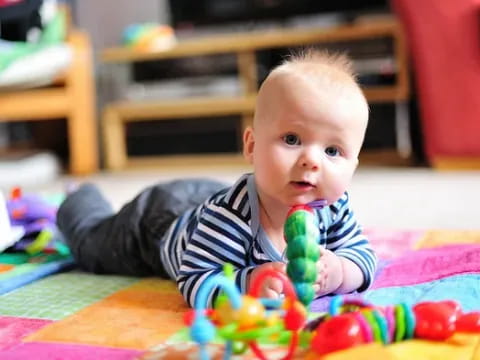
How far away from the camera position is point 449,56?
2502 millimetres

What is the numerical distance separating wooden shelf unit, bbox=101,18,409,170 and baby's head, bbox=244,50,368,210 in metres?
2.05

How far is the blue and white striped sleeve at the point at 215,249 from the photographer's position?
94cm

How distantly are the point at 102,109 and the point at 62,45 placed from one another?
0.73 metres

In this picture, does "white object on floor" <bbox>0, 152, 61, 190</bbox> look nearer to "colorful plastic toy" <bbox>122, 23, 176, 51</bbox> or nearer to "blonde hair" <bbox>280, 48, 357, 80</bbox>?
"colorful plastic toy" <bbox>122, 23, 176, 51</bbox>

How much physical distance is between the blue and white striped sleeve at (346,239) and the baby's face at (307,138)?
111 mm

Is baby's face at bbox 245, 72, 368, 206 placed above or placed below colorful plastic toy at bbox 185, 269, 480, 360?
above

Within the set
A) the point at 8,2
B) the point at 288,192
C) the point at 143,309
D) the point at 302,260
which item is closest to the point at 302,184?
the point at 288,192

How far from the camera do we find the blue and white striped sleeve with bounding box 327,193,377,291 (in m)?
0.99

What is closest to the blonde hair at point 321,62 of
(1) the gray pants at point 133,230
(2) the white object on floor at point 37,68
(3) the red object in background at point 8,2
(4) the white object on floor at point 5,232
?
(1) the gray pants at point 133,230

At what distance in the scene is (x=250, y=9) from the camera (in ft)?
10.7

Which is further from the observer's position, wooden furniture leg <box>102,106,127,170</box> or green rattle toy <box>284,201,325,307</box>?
wooden furniture leg <box>102,106,127,170</box>

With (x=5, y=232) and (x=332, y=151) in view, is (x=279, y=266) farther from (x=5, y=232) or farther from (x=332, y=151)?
(x=5, y=232)

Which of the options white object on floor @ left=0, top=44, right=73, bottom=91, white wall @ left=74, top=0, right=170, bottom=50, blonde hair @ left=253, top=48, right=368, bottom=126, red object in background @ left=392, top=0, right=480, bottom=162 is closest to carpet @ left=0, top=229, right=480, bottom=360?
blonde hair @ left=253, top=48, right=368, bottom=126

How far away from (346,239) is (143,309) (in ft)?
0.96
